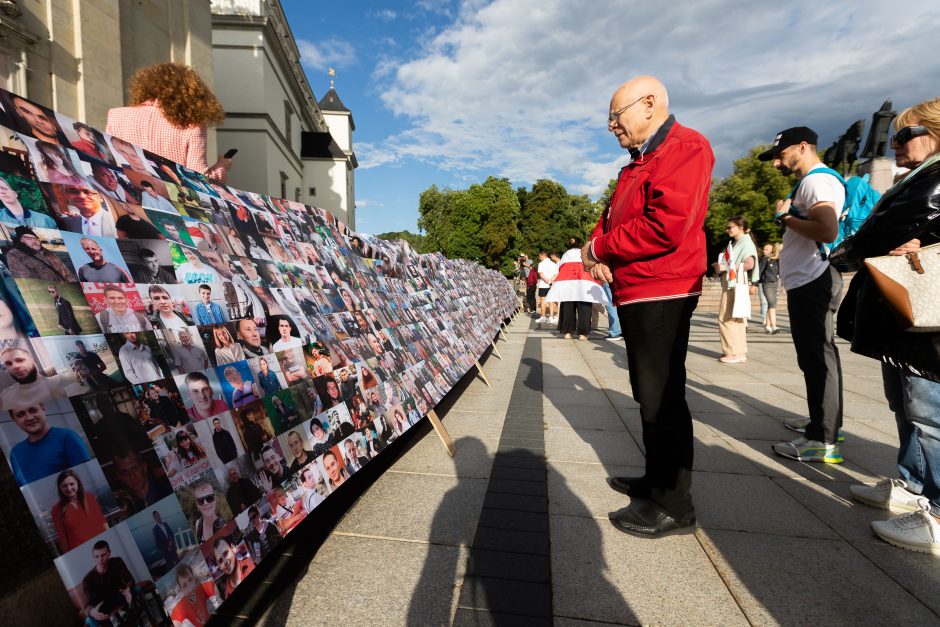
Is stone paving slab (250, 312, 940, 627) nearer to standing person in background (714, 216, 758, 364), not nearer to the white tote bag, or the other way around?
the white tote bag

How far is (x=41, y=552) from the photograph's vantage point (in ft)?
3.66

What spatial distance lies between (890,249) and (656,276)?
986mm

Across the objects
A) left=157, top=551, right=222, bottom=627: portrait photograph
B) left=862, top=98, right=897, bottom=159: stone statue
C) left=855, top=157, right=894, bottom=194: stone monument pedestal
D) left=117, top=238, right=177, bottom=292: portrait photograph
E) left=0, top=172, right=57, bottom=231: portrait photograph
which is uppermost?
left=862, top=98, right=897, bottom=159: stone statue

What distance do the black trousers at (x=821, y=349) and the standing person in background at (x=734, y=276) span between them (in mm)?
4028

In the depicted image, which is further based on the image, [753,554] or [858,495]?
[858,495]

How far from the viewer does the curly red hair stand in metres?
2.73

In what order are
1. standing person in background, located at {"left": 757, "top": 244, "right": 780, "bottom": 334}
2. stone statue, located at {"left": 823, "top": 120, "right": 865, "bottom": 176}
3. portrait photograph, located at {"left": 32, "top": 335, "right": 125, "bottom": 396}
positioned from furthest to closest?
1. standing person in background, located at {"left": 757, "top": 244, "right": 780, "bottom": 334}
2. stone statue, located at {"left": 823, "top": 120, "right": 865, "bottom": 176}
3. portrait photograph, located at {"left": 32, "top": 335, "right": 125, "bottom": 396}

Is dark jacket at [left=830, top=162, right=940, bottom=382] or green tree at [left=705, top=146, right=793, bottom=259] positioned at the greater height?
green tree at [left=705, top=146, right=793, bottom=259]

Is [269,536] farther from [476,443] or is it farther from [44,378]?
[476,443]

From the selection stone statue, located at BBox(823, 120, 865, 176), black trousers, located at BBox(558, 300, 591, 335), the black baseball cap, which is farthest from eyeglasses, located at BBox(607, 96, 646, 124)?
black trousers, located at BBox(558, 300, 591, 335)

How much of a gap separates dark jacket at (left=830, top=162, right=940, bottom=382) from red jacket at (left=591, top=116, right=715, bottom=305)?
0.74m

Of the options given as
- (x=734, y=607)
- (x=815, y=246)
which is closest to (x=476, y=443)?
(x=734, y=607)

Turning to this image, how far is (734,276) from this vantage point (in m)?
7.05

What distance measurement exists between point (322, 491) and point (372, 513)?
23.6 inches
